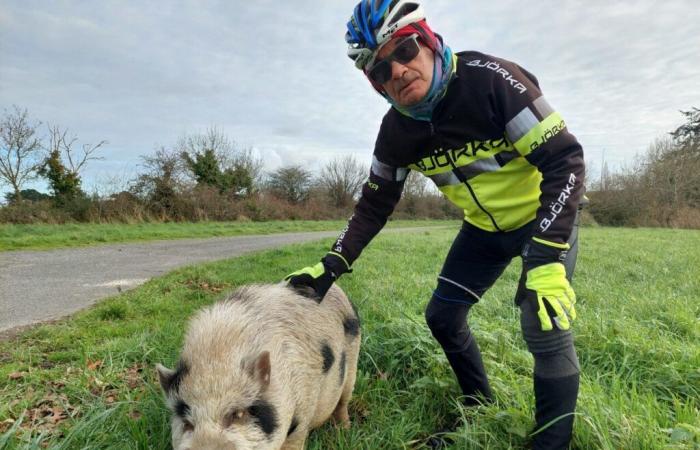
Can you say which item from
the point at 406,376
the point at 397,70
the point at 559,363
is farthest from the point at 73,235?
the point at 559,363

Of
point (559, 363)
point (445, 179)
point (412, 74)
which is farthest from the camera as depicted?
point (445, 179)

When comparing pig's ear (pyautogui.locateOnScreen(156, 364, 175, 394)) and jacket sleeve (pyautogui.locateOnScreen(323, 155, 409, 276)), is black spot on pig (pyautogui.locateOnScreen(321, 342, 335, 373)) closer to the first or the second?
jacket sleeve (pyautogui.locateOnScreen(323, 155, 409, 276))

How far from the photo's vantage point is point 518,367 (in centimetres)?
373

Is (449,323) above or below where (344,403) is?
above

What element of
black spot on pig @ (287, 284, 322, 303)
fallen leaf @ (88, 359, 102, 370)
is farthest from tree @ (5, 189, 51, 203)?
black spot on pig @ (287, 284, 322, 303)

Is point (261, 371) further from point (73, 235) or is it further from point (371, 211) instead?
point (73, 235)

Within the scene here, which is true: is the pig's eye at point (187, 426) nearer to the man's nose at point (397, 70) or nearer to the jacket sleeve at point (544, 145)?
the jacket sleeve at point (544, 145)

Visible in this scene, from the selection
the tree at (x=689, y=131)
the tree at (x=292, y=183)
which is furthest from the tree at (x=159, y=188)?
the tree at (x=689, y=131)

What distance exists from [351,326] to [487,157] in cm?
158

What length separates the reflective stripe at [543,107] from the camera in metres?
2.34

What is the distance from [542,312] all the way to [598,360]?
8.17 feet

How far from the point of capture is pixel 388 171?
3.26 meters

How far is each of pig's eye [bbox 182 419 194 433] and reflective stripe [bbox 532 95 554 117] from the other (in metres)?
2.41

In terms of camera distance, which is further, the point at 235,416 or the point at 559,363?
the point at 559,363
